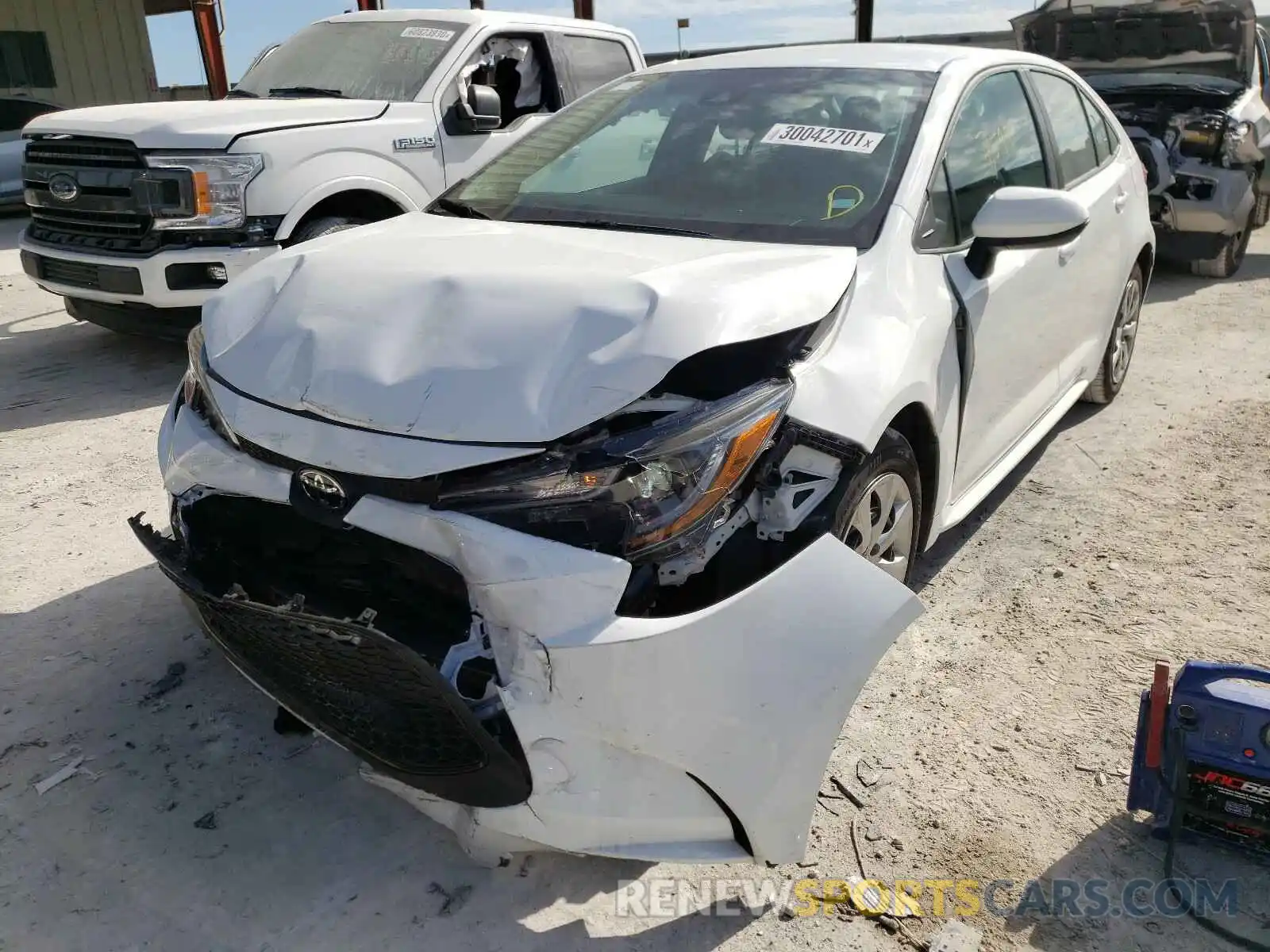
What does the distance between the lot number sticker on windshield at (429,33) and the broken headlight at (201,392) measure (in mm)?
4363

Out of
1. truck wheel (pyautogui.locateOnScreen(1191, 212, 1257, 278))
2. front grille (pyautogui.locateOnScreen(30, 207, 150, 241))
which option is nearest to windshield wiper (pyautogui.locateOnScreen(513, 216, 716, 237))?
front grille (pyautogui.locateOnScreen(30, 207, 150, 241))

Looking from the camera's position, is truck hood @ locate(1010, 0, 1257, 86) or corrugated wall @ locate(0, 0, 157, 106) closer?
truck hood @ locate(1010, 0, 1257, 86)

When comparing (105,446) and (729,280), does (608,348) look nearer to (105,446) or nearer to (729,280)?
(729,280)

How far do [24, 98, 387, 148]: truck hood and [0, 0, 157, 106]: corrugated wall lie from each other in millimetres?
14133

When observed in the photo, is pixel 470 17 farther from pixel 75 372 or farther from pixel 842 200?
pixel 842 200

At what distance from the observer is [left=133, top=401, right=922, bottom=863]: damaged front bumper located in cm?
177

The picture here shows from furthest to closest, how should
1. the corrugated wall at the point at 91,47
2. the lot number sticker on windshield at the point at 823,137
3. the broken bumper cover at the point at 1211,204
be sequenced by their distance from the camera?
the corrugated wall at the point at 91,47 → the broken bumper cover at the point at 1211,204 → the lot number sticker on windshield at the point at 823,137

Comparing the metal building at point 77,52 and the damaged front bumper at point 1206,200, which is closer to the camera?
the damaged front bumper at point 1206,200

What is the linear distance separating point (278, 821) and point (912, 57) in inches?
115

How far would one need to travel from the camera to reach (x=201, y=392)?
7.81ft

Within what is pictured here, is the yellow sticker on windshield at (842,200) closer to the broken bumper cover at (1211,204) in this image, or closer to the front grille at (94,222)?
the front grille at (94,222)

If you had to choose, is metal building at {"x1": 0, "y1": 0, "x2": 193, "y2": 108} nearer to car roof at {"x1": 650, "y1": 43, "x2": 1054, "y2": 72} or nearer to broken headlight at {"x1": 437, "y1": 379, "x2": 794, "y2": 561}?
car roof at {"x1": 650, "y1": 43, "x2": 1054, "y2": 72}

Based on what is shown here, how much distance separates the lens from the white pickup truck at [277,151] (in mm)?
5078

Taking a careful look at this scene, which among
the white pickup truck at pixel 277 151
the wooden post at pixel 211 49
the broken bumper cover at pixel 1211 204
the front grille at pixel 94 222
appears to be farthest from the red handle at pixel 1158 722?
the wooden post at pixel 211 49
